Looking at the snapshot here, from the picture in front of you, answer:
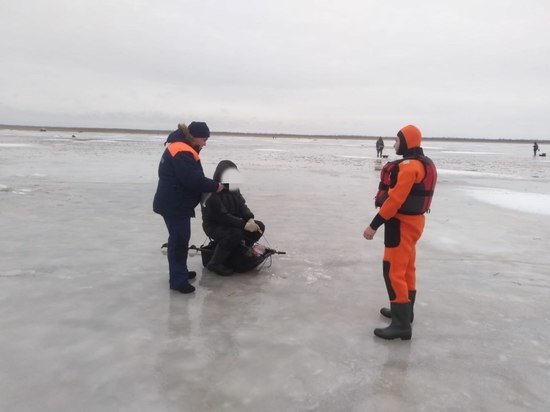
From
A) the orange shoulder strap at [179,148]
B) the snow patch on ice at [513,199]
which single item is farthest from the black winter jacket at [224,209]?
the snow patch on ice at [513,199]

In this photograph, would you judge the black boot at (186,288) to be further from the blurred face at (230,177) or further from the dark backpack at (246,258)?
the blurred face at (230,177)

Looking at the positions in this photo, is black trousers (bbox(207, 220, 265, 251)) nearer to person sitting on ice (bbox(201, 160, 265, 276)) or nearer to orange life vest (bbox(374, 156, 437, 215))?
person sitting on ice (bbox(201, 160, 265, 276))

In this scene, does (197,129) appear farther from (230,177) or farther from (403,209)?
(403,209)

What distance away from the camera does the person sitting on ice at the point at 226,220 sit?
5164mm

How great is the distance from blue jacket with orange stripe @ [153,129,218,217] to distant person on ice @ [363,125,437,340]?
6.04 ft

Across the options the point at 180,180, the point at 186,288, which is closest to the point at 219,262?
the point at 186,288

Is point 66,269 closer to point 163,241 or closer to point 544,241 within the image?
point 163,241

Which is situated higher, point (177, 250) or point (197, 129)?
point (197, 129)

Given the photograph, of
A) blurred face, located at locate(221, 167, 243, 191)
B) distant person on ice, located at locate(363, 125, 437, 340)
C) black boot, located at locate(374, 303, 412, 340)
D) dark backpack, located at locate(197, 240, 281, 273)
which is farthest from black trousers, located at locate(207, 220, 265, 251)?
black boot, located at locate(374, 303, 412, 340)

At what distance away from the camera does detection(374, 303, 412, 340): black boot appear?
3.69 m

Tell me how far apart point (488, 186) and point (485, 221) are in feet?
25.0

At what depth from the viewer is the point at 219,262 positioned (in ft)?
17.5

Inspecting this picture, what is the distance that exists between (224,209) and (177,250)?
0.83 metres

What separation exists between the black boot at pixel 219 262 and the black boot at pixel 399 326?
2.20 meters
